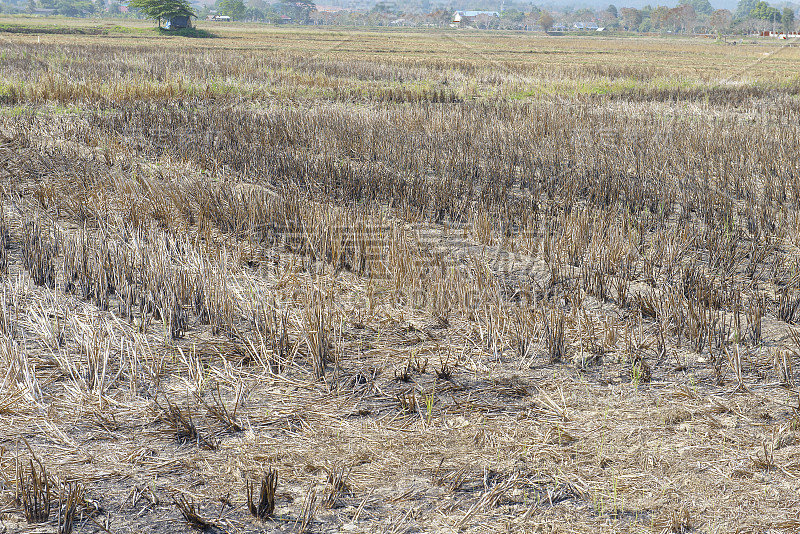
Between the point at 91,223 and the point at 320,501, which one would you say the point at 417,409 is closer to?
the point at 320,501

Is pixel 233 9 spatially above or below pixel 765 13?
below

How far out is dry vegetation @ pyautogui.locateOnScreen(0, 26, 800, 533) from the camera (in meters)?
2.58

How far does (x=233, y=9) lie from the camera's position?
14025 cm

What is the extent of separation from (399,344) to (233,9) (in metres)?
152

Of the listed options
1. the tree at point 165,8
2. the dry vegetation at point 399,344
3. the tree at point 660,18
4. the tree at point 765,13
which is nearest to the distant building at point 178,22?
the tree at point 165,8

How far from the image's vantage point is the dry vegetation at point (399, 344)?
2584 millimetres

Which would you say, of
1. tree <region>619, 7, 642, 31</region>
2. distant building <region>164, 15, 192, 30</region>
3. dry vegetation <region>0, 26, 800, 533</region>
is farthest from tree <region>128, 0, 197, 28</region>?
tree <region>619, 7, 642, 31</region>

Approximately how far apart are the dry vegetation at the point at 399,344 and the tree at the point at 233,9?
145231mm

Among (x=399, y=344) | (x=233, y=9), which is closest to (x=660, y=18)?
(x=233, y=9)

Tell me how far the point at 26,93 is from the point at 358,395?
14045mm

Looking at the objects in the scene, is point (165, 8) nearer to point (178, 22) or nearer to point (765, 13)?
point (178, 22)

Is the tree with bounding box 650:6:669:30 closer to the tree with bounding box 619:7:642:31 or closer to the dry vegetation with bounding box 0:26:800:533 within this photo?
the tree with bounding box 619:7:642:31

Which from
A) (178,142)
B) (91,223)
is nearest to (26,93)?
(178,142)

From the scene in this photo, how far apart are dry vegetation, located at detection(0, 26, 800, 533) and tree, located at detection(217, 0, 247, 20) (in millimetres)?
145231
